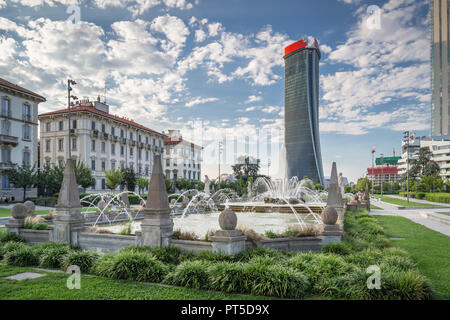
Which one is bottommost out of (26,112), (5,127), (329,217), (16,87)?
(329,217)

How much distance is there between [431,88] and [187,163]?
145 meters

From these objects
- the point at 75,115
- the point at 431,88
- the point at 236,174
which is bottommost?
the point at 236,174

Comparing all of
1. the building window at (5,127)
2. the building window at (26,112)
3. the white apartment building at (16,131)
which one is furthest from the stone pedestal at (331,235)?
the building window at (26,112)

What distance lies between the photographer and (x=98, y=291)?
6477mm

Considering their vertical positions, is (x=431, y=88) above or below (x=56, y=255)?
above

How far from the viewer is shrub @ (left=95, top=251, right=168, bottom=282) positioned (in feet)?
23.8

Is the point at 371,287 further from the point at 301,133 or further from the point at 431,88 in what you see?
the point at 431,88

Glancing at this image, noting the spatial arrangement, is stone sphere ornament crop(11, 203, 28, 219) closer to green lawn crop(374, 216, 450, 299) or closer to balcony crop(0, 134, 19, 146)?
green lawn crop(374, 216, 450, 299)

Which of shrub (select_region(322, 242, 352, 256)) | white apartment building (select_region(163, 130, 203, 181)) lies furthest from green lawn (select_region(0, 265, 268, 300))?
white apartment building (select_region(163, 130, 203, 181))

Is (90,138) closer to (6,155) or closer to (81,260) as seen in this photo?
(6,155)

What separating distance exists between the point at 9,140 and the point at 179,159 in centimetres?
5022

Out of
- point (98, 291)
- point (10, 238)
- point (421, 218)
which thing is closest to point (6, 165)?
point (10, 238)

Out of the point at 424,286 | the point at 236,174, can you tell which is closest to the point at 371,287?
the point at 424,286

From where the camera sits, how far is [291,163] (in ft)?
380
